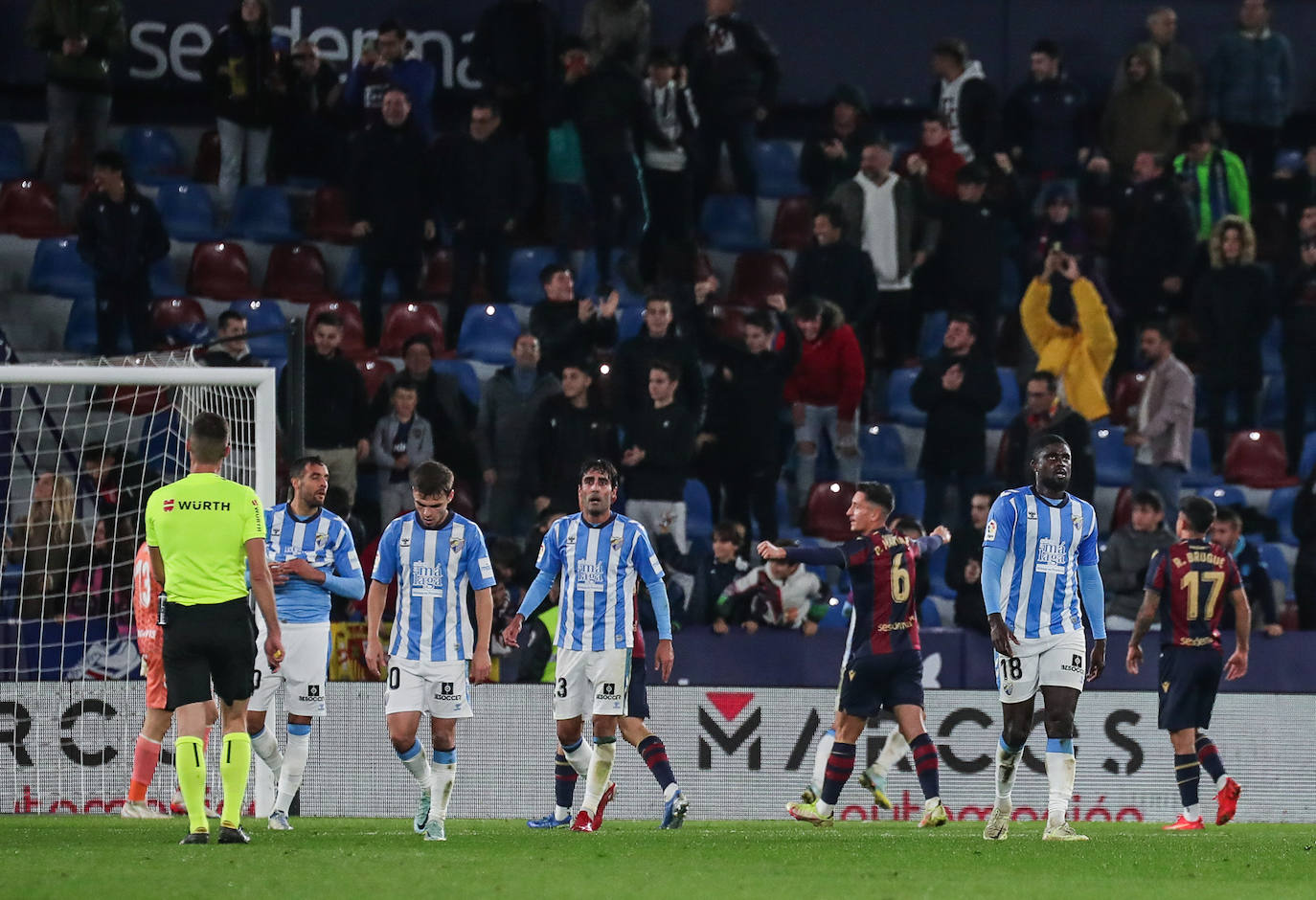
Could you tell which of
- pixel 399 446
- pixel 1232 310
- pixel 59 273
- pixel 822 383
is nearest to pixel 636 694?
pixel 399 446

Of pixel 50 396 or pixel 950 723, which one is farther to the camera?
pixel 50 396

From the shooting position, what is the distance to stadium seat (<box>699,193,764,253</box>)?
771 inches

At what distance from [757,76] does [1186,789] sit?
8600 mm

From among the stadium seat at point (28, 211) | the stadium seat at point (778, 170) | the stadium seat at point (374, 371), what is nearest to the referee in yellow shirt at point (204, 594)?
the stadium seat at point (374, 371)

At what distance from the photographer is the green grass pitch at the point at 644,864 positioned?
766cm

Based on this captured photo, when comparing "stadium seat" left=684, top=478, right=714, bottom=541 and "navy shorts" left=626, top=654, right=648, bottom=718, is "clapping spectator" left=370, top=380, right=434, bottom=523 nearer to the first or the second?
"stadium seat" left=684, top=478, right=714, bottom=541

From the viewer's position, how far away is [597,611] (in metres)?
10.6

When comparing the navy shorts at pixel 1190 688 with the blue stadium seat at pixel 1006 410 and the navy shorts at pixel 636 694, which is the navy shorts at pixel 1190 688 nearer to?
the navy shorts at pixel 636 694

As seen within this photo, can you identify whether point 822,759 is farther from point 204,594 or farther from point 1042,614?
point 204,594

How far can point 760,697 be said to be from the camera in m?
12.9

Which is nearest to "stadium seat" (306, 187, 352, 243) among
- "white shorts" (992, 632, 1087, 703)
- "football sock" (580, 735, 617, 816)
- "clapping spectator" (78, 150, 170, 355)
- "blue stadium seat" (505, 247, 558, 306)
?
"blue stadium seat" (505, 247, 558, 306)

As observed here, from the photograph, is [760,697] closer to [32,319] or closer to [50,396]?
[50,396]

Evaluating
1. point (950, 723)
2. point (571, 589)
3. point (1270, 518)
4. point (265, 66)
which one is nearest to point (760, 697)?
point (950, 723)

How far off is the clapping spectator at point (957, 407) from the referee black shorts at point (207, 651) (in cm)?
812
